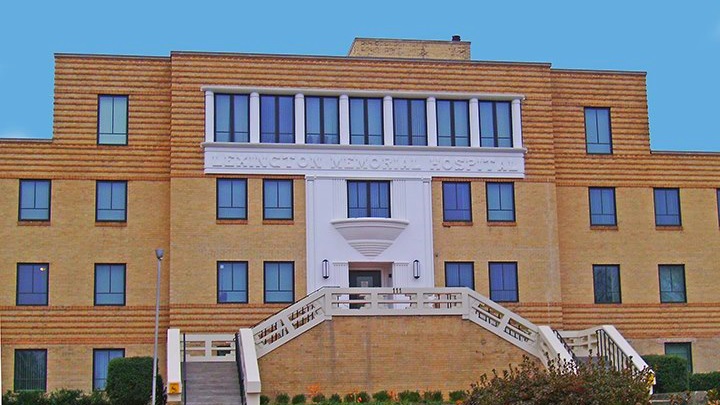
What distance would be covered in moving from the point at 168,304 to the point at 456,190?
11.2m

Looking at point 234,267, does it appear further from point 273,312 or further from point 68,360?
point 68,360

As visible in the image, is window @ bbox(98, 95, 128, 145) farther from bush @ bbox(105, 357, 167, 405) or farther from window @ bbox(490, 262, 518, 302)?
window @ bbox(490, 262, 518, 302)

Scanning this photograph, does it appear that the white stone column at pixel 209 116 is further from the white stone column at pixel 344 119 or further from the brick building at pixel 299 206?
the white stone column at pixel 344 119

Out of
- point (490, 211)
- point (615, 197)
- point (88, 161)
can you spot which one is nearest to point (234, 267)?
point (88, 161)

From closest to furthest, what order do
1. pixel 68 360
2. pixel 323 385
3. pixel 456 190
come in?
1. pixel 323 385
2. pixel 68 360
3. pixel 456 190

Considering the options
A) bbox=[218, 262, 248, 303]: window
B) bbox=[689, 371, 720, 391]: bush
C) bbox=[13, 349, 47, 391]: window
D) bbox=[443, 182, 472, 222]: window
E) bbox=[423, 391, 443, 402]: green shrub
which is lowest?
bbox=[423, 391, 443, 402]: green shrub

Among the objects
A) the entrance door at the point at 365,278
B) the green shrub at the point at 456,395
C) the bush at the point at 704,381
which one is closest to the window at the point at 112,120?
the entrance door at the point at 365,278

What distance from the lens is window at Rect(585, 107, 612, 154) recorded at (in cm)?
4353

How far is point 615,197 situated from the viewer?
142 ft

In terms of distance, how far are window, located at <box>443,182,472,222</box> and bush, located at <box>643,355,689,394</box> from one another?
843cm

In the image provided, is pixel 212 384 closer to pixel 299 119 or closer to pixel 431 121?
pixel 299 119

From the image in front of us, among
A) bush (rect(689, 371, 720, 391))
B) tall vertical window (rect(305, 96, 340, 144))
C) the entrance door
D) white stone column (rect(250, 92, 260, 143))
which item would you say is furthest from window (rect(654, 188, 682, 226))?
white stone column (rect(250, 92, 260, 143))

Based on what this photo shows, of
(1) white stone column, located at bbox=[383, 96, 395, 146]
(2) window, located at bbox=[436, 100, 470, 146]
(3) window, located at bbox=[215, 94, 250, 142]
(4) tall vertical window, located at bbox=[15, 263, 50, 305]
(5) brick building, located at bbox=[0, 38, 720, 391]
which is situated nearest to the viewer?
(4) tall vertical window, located at bbox=[15, 263, 50, 305]

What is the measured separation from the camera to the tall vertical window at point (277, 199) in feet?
131
